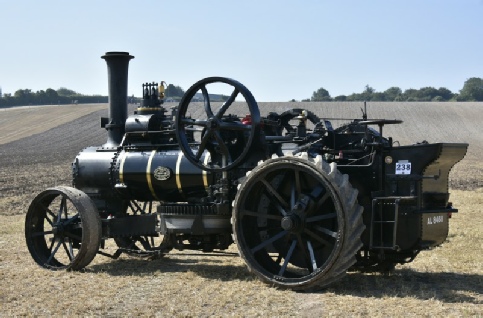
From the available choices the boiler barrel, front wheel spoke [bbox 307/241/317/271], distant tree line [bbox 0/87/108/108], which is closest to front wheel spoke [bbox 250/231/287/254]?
front wheel spoke [bbox 307/241/317/271]

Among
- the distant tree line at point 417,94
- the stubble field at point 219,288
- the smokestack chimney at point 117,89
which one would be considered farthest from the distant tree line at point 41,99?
the smokestack chimney at point 117,89

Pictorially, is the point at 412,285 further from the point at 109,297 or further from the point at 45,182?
the point at 45,182

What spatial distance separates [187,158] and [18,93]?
91.5 m

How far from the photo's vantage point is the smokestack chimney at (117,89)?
10961 mm

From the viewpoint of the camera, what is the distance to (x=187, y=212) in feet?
29.8

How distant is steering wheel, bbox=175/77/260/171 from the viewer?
8445 millimetres

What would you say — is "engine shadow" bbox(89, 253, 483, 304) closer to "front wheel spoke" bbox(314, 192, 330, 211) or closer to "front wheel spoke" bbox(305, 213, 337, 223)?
"front wheel spoke" bbox(305, 213, 337, 223)

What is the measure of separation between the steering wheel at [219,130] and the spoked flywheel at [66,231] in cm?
163

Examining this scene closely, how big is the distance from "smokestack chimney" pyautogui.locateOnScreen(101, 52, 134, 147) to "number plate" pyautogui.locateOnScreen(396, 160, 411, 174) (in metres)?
4.61

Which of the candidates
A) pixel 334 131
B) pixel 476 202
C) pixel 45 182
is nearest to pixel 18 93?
pixel 45 182

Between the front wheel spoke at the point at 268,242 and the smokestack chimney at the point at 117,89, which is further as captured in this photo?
the smokestack chimney at the point at 117,89

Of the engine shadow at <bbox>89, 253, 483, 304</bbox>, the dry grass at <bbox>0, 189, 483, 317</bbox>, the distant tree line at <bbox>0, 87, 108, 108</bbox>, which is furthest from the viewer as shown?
the distant tree line at <bbox>0, 87, 108, 108</bbox>

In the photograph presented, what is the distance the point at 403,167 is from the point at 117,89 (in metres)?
5.00

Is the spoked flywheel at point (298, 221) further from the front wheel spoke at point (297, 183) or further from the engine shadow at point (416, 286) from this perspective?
the engine shadow at point (416, 286)
